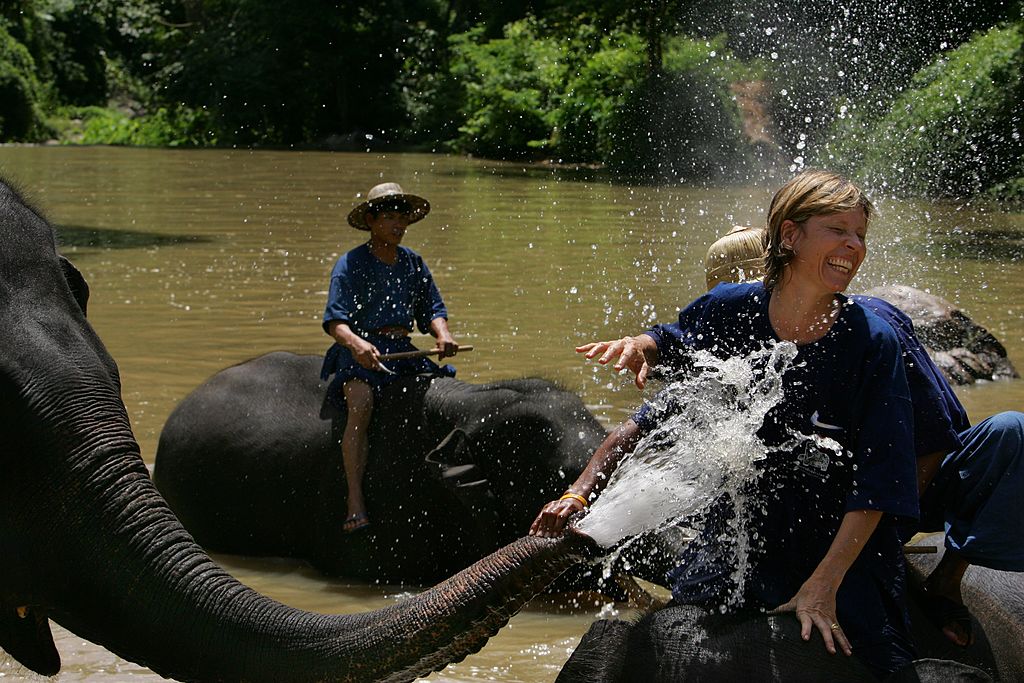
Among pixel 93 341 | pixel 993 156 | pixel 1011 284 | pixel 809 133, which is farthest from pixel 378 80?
pixel 93 341

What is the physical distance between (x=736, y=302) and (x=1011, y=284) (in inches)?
439

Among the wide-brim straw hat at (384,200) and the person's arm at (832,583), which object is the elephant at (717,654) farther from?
the wide-brim straw hat at (384,200)

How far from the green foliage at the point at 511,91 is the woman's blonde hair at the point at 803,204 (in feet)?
103

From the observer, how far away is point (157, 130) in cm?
4822

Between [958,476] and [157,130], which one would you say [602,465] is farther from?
[157,130]

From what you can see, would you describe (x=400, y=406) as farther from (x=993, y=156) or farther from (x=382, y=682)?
(x=993, y=156)

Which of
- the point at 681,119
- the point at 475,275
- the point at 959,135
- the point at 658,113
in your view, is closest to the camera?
the point at 475,275

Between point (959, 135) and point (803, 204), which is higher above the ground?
point (803, 204)

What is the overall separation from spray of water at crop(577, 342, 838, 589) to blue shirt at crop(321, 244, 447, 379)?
11.6ft

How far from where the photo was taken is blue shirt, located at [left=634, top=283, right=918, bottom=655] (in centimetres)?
301

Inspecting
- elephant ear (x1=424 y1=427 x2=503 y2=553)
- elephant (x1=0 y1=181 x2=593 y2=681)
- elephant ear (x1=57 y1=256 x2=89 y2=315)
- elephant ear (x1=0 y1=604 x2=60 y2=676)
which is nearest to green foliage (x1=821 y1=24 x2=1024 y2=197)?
elephant ear (x1=424 y1=427 x2=503 y2=553)

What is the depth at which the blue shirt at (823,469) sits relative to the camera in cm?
301

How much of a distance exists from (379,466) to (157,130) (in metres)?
43.9

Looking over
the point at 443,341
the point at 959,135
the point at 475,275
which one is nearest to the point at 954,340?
the point at 443,341
